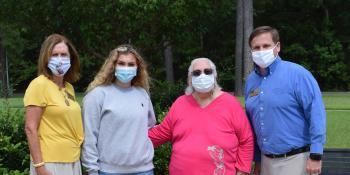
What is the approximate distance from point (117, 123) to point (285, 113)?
4.50ft

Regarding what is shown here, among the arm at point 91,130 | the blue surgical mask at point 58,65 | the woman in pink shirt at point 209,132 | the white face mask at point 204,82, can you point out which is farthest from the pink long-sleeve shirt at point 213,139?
the blue surgical mask at point 58,65

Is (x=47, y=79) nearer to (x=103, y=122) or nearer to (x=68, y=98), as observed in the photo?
(x=68, y=98)

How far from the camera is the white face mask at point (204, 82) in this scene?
4734mm

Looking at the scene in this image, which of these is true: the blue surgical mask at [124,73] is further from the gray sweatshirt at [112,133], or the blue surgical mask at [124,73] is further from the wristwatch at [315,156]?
the wristwatch at [315,156]

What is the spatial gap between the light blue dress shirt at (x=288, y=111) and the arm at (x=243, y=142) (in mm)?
123

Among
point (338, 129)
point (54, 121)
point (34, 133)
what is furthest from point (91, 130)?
point (338, 129)

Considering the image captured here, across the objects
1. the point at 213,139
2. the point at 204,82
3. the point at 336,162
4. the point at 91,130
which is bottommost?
the point at 336,162

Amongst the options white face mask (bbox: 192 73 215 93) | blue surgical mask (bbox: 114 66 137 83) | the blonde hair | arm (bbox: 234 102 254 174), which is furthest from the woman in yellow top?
arm (bbox: 234 102 254 174)

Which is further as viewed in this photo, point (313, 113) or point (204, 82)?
point (204, 82)

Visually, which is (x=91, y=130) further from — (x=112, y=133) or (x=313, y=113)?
(x=313, y=113)

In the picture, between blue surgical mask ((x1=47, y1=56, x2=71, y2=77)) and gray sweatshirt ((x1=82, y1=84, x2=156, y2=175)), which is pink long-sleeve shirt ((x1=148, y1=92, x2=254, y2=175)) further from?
blue surgical mask ((x1=47, y1=56, x2=71, y2=77))

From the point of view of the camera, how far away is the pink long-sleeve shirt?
468 cm

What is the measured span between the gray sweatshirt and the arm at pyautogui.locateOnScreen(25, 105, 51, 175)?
0.37 meters

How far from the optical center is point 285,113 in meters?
4.70
